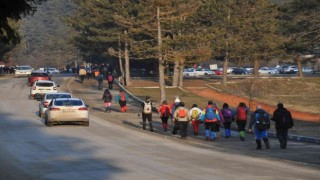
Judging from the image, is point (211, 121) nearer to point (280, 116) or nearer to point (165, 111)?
point (280, 116)

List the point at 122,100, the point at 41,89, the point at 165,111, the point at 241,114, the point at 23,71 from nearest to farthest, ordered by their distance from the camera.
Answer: the point at 241,114 → the point at 165,111 → the point at 122,100 → the point at 41,89 → the point at 23,71

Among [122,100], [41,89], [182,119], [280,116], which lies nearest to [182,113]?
[182,119]

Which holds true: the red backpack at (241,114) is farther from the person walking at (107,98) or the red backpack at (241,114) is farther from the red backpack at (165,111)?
the person walking at (107,98)

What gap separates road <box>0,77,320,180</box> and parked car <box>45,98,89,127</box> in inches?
17.1

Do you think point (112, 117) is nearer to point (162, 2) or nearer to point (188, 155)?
point (162, 2)

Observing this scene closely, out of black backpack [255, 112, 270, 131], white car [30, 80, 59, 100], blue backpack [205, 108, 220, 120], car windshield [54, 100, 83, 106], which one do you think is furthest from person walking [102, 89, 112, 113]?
black backpack [255, 112, 270, 131]

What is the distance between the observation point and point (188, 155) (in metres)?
22.7

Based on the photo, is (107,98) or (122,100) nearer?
(107,98)

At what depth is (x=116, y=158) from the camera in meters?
21.1

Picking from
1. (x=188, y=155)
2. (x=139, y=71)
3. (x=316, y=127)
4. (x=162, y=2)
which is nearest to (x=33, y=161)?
(x=188, y=155)

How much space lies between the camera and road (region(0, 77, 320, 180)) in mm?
17375

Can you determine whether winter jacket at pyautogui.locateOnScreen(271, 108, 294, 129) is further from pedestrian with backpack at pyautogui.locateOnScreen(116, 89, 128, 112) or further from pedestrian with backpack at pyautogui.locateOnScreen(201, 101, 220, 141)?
pedestrian with backpack at pyautogui.locateOnScreen(116, 89, 128, 112)

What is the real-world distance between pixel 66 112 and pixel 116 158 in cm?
1224

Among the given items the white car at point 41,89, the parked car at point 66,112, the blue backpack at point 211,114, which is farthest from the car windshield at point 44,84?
the blue backpack at point 211,114
